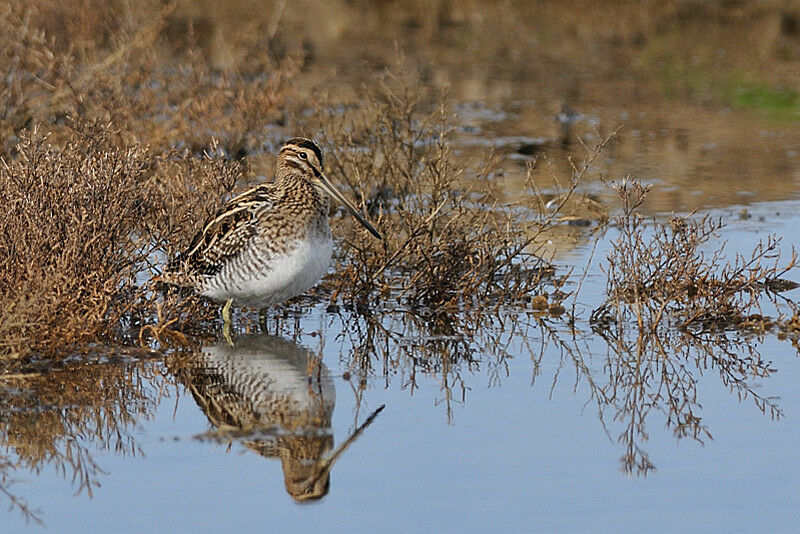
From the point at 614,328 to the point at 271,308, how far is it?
6.89 feet

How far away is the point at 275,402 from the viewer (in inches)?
259

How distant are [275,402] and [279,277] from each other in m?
1.11

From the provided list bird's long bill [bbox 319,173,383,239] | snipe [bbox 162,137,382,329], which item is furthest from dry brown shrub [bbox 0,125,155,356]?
bird's long bill [bbox 319,173,383,239]

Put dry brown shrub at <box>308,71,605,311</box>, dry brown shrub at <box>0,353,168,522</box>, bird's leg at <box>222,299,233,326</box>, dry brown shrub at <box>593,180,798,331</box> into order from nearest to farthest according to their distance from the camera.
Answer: dry brown shrub at <box>0,353,168,522</box>, dry brown shrub at <box>593,180,798,331</box>, bird's leg at <box>222,299,233,326</box>, dry brown shrub at <box>308,71,605,311</box>

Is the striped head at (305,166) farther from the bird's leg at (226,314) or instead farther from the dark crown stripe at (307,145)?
the bird's leg at (226,314)

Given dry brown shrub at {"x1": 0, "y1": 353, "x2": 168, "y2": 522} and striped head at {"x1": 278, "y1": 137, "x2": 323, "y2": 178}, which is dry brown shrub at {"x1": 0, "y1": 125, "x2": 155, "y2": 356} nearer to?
dry brown shrub at {"x1": 0, "y1": 353, "x2": 168, "y2": 522}

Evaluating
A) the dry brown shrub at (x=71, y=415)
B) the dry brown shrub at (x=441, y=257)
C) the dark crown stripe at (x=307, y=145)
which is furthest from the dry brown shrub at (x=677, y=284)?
the dry brown shrub at (x=71, y=415)

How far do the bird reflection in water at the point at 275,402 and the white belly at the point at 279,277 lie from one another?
0.96 feet

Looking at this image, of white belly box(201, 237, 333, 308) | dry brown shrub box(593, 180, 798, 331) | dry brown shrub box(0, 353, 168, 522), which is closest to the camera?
dry brown shrub box(0, 353, 168, 522)

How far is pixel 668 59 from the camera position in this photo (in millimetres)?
19391

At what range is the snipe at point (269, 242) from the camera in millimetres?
7555

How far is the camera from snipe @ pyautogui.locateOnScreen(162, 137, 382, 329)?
7.55m

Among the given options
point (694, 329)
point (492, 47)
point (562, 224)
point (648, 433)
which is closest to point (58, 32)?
point (562, 224)

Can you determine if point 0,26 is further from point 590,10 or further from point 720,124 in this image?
point 590,10
